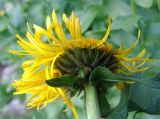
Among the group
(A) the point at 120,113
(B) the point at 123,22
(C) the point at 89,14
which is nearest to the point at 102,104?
(A) the point at 120,113

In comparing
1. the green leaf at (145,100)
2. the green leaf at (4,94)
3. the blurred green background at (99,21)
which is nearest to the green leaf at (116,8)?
the blurred green background at (99,21)

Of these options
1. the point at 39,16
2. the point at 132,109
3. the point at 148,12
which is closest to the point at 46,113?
the point at 39,16

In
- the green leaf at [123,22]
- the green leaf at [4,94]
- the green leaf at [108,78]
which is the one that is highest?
the green leaf at [123,22]

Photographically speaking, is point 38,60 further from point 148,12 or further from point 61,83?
point 148,12

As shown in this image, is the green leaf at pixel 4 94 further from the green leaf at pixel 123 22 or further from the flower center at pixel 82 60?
the flower center at pixel 82 60

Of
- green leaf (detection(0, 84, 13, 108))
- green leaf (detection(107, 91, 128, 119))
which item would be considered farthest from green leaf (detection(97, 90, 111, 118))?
green leaf (detection(0, 84, 13, 108))

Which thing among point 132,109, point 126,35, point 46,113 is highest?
point 126,35

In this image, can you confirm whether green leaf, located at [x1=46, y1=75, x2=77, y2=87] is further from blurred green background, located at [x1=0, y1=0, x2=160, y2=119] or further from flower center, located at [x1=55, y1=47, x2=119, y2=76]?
blurred green background, located at [x1=0, y1=0, x2=160, y2=119]
